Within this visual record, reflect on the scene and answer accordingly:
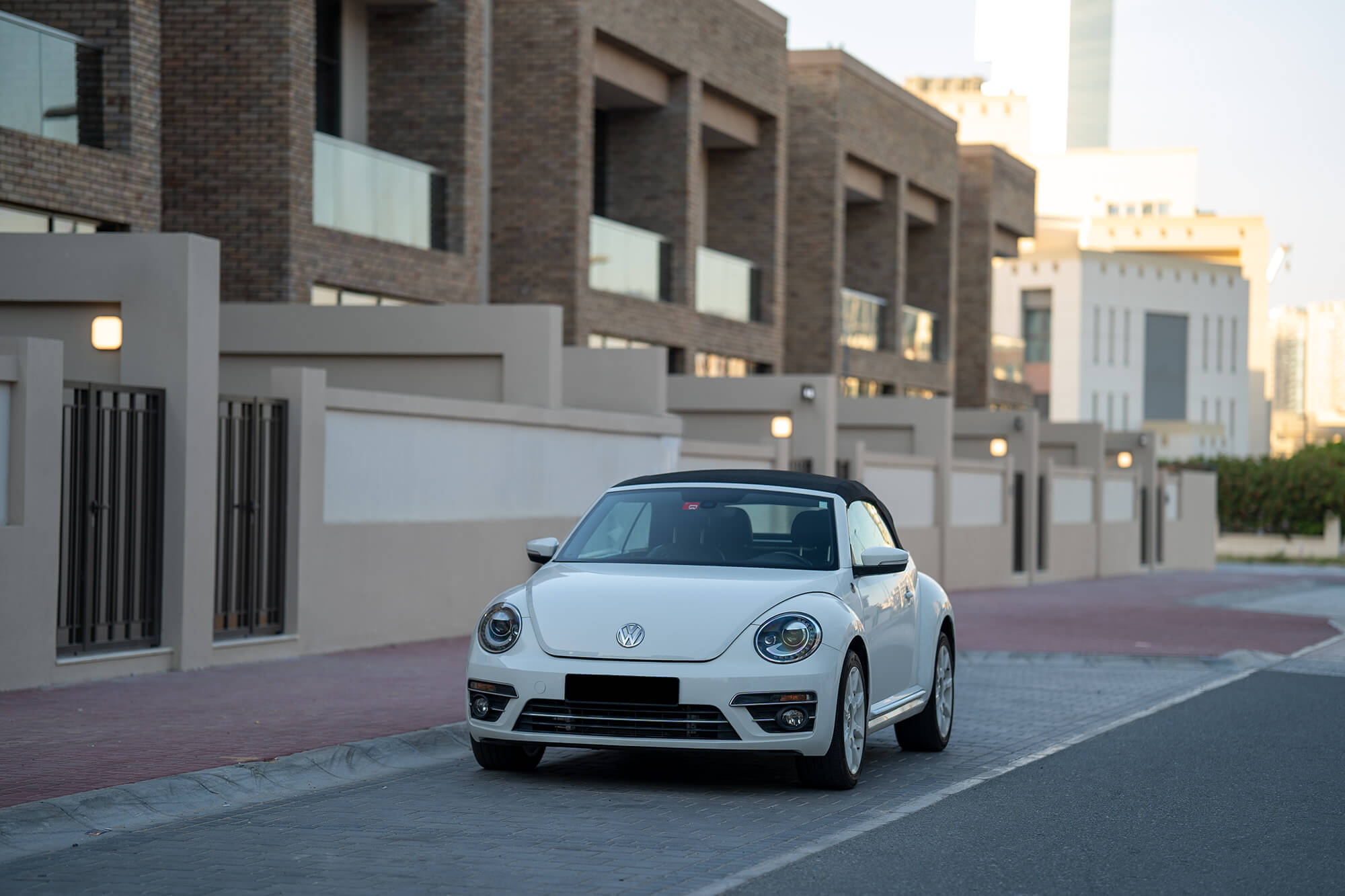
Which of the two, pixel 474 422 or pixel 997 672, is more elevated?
pixel 474 422

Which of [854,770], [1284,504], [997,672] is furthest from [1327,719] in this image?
[1284,504]

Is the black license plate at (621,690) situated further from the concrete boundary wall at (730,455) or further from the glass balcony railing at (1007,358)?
the glass balcony railing at (1007,358)

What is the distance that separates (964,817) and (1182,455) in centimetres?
9270

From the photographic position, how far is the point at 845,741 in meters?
8.70

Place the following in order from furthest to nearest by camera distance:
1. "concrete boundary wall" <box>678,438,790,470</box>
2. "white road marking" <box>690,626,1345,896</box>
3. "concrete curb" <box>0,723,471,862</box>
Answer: "concrete boundary wall" <box>678,438,790,470</box>, "concrete curb" <box>0,723,471,862</box>, "white road marking" <box>690,626,1345,896</box>

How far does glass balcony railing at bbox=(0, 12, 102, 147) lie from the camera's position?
17141mm

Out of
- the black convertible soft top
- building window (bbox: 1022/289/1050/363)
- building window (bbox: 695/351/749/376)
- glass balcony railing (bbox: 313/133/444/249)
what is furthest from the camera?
building window (bbox: 1022/289/1050/363)

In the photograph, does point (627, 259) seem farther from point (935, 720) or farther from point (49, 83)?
point (935, 720)

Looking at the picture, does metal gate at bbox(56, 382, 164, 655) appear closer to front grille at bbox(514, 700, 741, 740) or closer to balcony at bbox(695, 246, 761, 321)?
front grille at bbox(514, 700, 741, 740)

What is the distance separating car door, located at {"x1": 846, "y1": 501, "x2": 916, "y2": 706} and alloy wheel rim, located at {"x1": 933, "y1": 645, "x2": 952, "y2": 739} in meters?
0.48

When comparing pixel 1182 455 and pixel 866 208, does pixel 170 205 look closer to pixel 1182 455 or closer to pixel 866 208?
pixel 866 208

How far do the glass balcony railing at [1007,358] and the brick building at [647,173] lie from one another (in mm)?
14935

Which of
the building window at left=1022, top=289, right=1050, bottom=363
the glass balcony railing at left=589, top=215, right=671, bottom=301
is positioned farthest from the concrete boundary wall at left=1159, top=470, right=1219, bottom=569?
the building window at left=1022, top=289, right=1050, bottom=363

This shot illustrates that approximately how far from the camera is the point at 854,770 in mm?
8859
